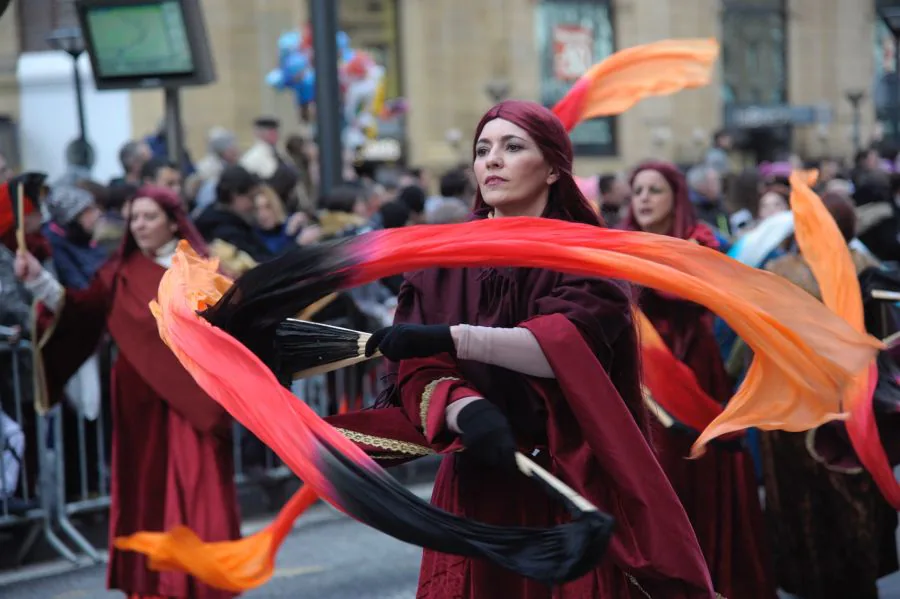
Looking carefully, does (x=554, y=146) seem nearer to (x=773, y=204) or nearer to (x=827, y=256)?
(x=827, y=256)

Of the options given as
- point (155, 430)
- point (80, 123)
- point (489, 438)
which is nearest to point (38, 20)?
point (80, 123)

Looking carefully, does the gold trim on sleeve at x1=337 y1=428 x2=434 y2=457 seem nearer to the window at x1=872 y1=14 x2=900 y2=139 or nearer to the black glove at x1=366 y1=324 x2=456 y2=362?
the black glove at x1=366 y1=324 x2=456 y2=362

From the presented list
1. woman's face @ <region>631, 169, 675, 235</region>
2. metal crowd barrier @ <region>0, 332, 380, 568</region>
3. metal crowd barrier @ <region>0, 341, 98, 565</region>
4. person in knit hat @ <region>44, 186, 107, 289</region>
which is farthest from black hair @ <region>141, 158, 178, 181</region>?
woman's face @ <region>631, 169, 675, 235</region>

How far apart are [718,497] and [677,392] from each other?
729 millimetres

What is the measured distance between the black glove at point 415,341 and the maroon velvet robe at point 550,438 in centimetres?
13

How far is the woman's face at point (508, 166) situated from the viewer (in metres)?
4.27

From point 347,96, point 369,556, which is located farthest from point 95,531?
point 347,96

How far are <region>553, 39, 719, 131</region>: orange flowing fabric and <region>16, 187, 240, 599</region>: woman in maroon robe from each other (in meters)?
1.90

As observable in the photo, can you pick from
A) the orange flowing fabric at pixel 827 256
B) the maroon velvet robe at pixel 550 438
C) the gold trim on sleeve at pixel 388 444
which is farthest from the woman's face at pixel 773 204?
the gold trim on sleeve at pixel 388 444

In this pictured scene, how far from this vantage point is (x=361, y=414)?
4277 millimetres

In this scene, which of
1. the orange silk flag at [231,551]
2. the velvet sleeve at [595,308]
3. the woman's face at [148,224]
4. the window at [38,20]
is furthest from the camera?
the window at [38,20]

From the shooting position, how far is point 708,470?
23.0ft

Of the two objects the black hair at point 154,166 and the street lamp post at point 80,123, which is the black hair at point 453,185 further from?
the street lamp post at point 80,123

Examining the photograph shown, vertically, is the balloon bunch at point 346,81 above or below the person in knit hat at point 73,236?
above
